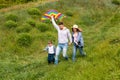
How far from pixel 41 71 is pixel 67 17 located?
35.0 feet

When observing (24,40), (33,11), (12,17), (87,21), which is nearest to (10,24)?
(12,17)

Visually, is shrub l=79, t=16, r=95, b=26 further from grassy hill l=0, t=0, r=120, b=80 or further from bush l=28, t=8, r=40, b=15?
bush l=28, t=8, r=40, b=15

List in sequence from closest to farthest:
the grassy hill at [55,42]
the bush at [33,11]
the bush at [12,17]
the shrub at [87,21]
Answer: the grassy hill at [55,42] < the bush at [12,17] < the bush at [33,11] < the shrub at [87,21]

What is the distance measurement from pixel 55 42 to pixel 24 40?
1.81 metres

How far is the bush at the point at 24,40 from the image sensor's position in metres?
16.1

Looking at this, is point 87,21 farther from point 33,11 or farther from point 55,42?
point 55,42

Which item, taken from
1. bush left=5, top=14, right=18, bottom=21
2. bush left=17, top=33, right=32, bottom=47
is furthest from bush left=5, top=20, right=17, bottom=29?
bush left=17, top=33, right=32, bottom=47

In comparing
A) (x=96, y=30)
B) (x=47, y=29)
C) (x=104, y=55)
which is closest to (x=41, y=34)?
(x=47, y=29)

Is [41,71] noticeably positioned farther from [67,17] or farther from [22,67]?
[67,17]

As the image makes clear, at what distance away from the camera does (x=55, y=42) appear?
54.7ft

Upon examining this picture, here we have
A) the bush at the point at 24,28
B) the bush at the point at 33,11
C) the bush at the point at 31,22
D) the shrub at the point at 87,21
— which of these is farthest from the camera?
the shrub at the point at 87,21

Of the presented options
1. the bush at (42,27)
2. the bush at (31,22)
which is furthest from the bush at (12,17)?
the bush at (42,27)

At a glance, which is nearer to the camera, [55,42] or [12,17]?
[55,42]

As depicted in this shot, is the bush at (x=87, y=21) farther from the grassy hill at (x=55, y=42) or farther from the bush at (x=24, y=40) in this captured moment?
the bush at (x=24, y=40)
